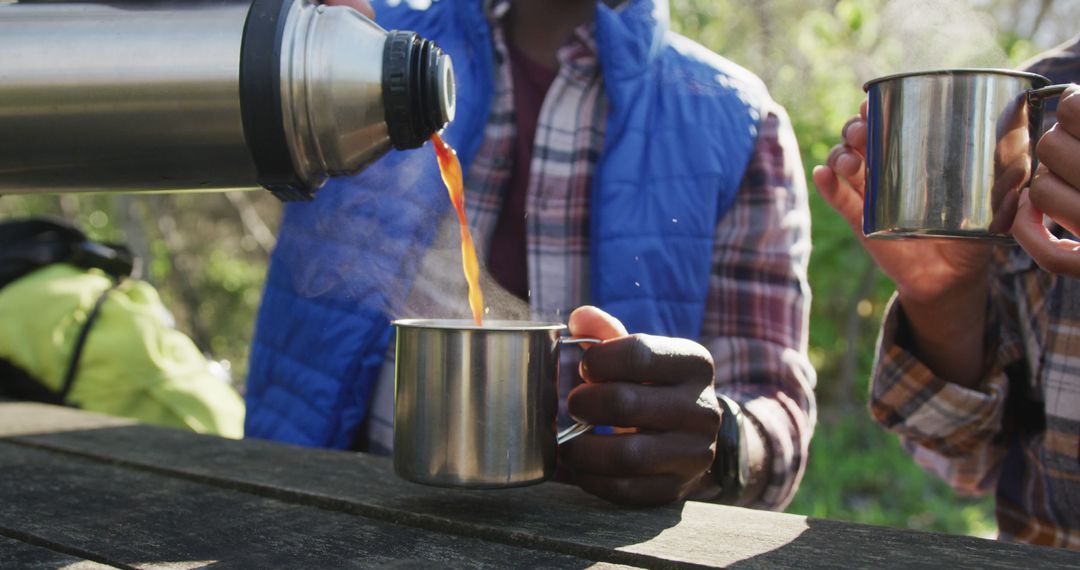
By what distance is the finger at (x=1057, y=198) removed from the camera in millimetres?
979

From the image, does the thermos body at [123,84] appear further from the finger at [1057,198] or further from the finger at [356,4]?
the finger at [1057,198]

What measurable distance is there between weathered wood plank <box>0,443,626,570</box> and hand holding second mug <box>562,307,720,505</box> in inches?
A: 7.9

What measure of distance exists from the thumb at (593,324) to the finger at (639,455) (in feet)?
0.42

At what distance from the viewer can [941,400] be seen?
1.68 meters

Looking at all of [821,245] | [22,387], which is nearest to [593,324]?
[22,387]

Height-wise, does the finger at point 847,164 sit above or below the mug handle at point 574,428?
above

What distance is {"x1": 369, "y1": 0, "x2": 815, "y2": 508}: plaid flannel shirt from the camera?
1.71 meters

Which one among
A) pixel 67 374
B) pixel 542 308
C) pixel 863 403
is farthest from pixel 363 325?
pixel 863 403

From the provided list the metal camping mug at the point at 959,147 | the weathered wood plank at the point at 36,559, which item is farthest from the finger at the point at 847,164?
the weathered wood plank at the point at 36,559

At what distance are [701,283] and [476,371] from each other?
0.84 metres

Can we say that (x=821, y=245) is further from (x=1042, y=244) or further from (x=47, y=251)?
(x=1042, y=244)

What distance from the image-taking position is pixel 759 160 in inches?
71.9

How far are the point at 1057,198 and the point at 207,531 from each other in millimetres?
978

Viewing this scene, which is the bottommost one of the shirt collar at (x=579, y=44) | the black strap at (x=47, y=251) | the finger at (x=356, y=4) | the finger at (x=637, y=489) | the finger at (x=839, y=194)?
the finger at (x=637, y=489)
